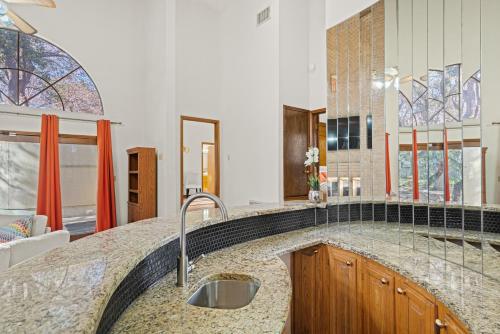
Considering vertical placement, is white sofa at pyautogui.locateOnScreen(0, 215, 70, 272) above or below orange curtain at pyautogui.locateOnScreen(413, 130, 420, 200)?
below

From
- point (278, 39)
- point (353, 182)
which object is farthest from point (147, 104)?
point (353, 182)

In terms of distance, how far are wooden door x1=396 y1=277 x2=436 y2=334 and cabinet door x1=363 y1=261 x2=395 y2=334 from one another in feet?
0.18

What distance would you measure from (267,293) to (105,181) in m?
4.95

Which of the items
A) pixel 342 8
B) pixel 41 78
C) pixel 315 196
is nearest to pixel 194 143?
pixel 41 78

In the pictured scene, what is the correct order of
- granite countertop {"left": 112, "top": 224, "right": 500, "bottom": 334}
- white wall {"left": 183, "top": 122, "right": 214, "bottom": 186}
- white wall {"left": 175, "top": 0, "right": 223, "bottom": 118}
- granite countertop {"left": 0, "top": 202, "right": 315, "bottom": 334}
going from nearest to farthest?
granite countertop {"left": 0, "top": 202, "right": 315, "bottom": 334} → granite countertop {"left": 112, "top": 224, "right": 500, "bottom": 334} → white wall {"left": 175, "top": 0, "right": 223, "bottom": 118} → white wall {"left": 183, "top": 122, "right": 214, "bottom": 186}

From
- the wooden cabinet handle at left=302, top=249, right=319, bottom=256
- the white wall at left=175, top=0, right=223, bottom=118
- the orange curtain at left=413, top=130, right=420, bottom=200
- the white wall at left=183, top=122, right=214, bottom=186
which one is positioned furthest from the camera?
the white wall at left=183, top=122, right=214, bottom=186

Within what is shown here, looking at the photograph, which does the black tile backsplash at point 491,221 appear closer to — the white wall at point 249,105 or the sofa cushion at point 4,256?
the white wall at point 249,105

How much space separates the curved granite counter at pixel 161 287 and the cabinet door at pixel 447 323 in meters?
0.06

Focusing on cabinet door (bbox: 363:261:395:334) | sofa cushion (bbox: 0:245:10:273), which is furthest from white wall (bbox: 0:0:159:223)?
cabinet door (bbox: 363:261:395:334)

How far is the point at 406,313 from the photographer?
1.44 m

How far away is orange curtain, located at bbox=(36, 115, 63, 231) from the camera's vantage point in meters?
4.69

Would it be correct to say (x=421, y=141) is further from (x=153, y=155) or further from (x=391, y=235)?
(x=153, y=155)

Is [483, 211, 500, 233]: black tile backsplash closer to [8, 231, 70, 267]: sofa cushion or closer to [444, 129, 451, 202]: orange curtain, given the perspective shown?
[444, 129, 451, 202]: orange curtain

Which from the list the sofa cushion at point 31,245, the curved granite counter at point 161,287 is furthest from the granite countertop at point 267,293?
the sofa cushion at point 31,245
